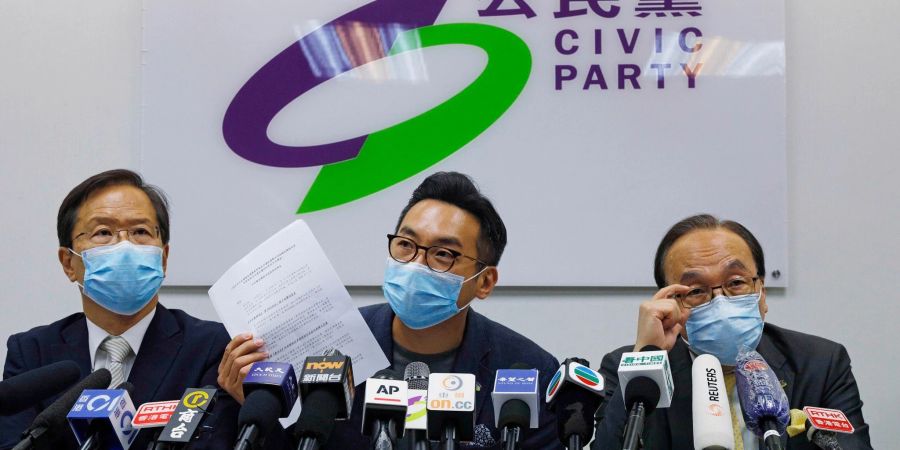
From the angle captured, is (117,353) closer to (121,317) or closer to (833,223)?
(121,317)

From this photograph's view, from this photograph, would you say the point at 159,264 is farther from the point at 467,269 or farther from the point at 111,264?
the point at 467,269

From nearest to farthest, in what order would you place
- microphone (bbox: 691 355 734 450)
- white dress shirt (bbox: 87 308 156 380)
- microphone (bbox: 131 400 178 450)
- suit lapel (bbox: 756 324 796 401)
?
microphone (bbox: 691 355 734 450) → microphone (bbox: 131 400 178 450) → suit lapel (bbox: 756 324 796 401) → white dress shirt (bbox: 87 308 156 380)

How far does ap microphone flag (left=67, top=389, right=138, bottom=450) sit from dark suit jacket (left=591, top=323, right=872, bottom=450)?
114 centimetres

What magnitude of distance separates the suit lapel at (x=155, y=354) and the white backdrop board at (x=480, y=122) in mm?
932

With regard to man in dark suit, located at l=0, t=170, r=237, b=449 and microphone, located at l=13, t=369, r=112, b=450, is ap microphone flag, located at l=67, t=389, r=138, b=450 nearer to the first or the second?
microphone, located at l=13, t=369, r=112, b=450

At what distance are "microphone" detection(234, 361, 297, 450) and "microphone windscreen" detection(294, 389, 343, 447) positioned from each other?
0.06 m

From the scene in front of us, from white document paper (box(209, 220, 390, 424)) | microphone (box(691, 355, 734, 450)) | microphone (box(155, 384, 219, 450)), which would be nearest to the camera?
microphone (box(691, 355, 734, 450))

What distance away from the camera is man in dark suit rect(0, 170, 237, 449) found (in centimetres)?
267

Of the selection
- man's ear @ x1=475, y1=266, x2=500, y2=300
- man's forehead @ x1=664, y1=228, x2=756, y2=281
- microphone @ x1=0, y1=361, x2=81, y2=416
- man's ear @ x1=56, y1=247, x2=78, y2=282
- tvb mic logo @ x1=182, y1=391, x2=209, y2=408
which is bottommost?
tvb mic logo @ x1=182, y1=391, x2=209, y2=408

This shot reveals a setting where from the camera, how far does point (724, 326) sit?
2539mm

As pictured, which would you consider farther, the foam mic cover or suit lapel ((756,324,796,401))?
suit lapel ((756,324,796,401))

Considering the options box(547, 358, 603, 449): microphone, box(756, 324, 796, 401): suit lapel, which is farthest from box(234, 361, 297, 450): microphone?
box(756, 324, 796, 401): suit lapel

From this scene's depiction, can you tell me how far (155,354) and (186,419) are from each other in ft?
3.37

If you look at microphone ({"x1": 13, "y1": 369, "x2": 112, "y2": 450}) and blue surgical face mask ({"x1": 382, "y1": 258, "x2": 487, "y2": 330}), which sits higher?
blue surgical face mask ({"x1": 382, "y1": 258, "x2": 487, "y2": 330})
